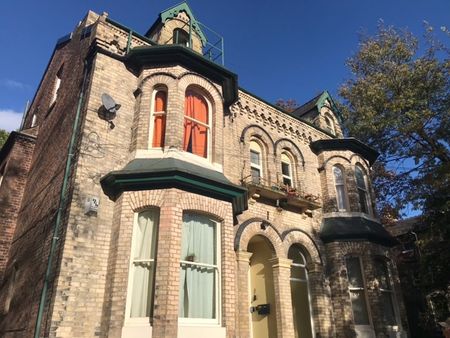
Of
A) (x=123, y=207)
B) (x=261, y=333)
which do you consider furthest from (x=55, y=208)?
(x=261, y=333)

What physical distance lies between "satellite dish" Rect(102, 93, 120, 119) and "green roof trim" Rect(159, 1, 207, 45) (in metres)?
5.33

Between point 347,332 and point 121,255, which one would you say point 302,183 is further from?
point 121,255

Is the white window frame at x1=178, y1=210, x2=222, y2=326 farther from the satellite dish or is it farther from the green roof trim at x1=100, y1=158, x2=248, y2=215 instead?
the satellite dish

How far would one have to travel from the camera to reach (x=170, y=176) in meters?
8.13

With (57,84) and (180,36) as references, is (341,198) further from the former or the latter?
(57,84)

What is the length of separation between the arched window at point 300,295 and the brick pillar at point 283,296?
911 mm

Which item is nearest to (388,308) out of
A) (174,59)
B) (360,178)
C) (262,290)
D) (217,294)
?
(262,290)

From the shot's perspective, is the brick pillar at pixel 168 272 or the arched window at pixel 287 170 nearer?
the brick pillar at pixel 168 272

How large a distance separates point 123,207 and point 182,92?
141 inches

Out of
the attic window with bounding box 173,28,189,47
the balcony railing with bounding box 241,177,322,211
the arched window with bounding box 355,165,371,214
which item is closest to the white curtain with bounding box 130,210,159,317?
the balcony railing with bounding box 241,177,322,211

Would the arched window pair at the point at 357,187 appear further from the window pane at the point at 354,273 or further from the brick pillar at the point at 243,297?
the brick pillar at the point at 243,297

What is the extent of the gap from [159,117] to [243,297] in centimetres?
525

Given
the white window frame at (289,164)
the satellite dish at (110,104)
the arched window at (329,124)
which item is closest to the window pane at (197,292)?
the satellite dish at (110,104)

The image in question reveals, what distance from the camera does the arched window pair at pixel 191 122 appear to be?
9.70 metres
